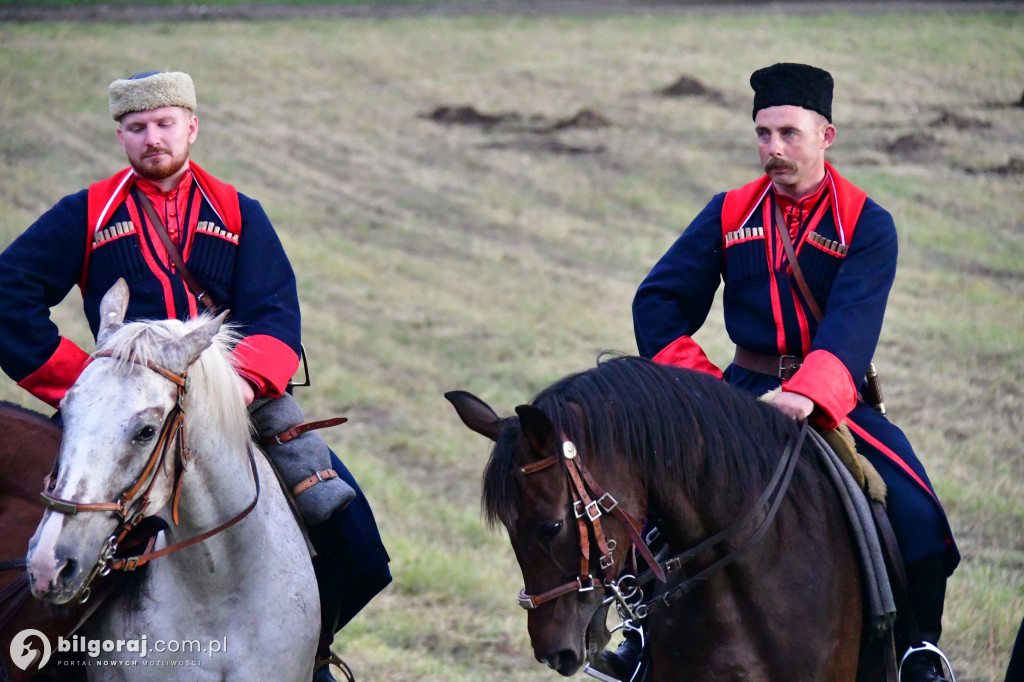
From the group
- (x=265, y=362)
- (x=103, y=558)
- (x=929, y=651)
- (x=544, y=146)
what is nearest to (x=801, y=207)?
(x=929, y=651)

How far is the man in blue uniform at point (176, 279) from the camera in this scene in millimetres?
3873

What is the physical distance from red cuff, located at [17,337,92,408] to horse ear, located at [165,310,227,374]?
863 millimetres

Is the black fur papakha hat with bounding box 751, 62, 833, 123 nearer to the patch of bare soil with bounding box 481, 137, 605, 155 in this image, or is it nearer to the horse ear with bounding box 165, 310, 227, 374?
the horse ear with bounding box 165, 310, 227, 374

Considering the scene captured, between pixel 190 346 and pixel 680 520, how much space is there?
152cm

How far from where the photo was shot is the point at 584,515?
3.03 meters

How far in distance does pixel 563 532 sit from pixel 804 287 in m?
1.46

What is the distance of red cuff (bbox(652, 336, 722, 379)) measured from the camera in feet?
13.4

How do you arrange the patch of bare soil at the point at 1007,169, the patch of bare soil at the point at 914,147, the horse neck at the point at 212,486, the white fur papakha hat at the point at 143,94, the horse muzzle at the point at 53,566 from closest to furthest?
Result: the horse muzzle at the point at 53,566 → the horse neck at the point at 212,486 → the white fur papakha hat at the point at 143,94 → the patch of bare soil at the point at 1007,169 → the patch of bare soil at the point at 914,147

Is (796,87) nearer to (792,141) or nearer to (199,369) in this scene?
(792,141)

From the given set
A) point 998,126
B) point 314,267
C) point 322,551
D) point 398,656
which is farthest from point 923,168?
point 322,551

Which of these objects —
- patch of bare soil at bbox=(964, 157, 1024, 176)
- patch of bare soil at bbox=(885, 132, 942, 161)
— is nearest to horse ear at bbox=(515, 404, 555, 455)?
patch of bare soil at bbox=(964, 157, 1024, 176)

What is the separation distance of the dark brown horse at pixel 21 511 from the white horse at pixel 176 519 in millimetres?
158

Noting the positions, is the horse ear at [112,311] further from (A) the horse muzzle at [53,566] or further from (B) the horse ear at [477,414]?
(B) the horse ear at [477,414]

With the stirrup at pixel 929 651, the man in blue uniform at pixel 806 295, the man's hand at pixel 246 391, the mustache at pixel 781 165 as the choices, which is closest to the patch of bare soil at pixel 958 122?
the man in blue uniform at pixel 806 295
